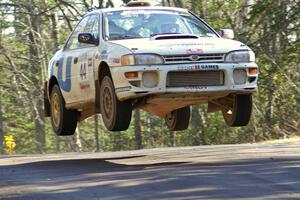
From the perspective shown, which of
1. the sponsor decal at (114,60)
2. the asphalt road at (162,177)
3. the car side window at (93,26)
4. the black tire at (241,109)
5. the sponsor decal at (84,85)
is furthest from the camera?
the sponsor decal at (84,85)

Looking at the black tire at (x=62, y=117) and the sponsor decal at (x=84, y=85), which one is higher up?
the sponsor decal at (x=84, y=85)

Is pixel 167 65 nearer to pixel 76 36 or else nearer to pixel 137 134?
pixel 76 36

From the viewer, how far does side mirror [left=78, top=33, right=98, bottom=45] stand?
10211mm

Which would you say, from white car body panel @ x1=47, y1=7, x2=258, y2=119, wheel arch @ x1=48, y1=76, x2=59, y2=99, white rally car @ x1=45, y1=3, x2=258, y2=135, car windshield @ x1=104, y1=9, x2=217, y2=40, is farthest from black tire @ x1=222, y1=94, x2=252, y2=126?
→ wheel arch @ x1=48, y1=76, x2=59, y2=99

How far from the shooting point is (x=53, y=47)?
105 feet

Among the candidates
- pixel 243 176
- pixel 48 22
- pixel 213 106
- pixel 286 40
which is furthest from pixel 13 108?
pixel 243 176

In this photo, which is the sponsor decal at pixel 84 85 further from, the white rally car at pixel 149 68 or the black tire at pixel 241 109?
the black tire at pixel 241 109

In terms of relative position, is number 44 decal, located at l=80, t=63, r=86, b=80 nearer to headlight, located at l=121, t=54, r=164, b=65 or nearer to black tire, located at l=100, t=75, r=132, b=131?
black tire, located at l=100, t=75, r=132, b=131

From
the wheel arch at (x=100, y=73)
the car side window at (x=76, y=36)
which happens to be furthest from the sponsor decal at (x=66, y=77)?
the wheel arch at (x=100, y=73)

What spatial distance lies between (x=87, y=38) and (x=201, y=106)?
14531 millimetres

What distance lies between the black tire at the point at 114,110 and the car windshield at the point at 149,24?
67 cm

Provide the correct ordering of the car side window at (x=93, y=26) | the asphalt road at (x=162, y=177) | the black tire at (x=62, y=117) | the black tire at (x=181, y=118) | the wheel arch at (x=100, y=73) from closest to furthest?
the asphalt road at (x=162, y=177), the wheel arch at (x=100, y=73), the car side window at (x=93, y=26), the black tire at (x=62, y=117), the black tire at (x=181, y=118)

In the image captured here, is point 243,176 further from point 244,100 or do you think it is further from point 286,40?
point 286,40

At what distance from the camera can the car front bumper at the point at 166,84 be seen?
916 centimetres
